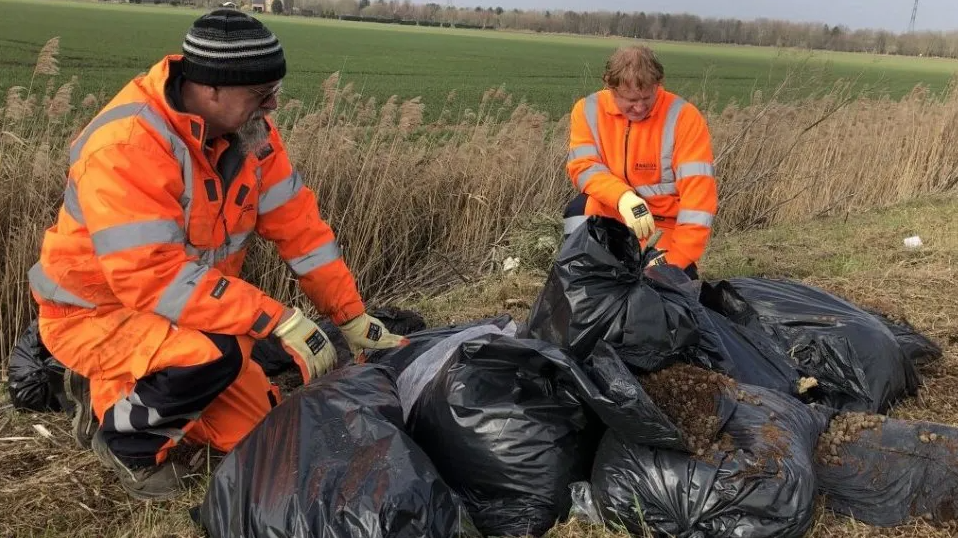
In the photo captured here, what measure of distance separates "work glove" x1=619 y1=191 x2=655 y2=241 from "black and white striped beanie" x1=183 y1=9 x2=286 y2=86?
1.81 metres

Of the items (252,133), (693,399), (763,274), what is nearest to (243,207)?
(252,133)

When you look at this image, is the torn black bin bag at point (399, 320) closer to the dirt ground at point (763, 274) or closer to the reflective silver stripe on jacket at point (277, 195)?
the dirt ground at point (763, 274)

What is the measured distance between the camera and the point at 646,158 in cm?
379

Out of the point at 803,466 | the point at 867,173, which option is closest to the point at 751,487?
the point at 803,466

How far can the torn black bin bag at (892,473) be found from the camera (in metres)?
2.12

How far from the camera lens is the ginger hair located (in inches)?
138

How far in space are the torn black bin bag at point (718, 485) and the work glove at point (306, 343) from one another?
907 mm

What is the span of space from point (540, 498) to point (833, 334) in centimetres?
149

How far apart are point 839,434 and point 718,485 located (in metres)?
0.59

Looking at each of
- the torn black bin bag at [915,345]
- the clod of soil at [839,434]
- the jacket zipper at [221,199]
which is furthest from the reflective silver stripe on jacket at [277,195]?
the torn black bin bag at [915,345]

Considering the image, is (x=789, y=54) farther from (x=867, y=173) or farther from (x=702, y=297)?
(x=702, y=297)

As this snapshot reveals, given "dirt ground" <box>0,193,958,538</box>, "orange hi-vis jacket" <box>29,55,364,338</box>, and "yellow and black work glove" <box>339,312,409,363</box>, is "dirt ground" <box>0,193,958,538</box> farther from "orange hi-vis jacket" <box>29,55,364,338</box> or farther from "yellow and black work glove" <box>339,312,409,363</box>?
"yellow and black work glove" <box>339,312,409,363</box>

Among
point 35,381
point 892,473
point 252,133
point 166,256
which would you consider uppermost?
point 252,133

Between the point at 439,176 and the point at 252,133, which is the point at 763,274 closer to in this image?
the point at 439,176
